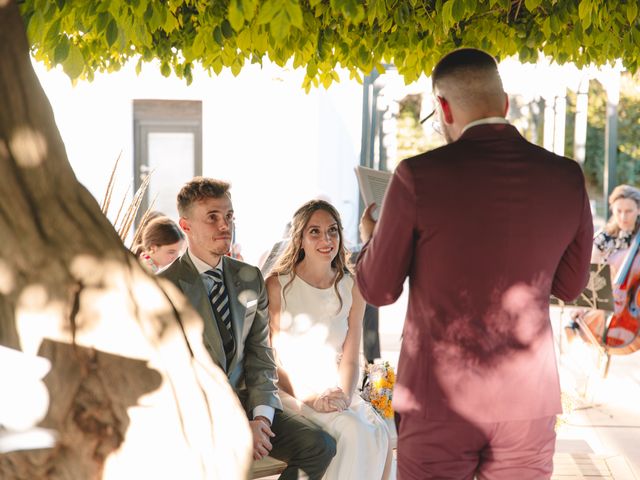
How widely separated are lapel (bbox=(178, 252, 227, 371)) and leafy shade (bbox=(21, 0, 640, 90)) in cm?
105

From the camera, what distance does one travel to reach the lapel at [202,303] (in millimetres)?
3629

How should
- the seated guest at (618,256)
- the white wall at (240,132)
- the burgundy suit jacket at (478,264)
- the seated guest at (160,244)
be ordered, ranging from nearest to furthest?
the burgundy suit jacket at (478,264) → the seated guest at (160,244) → the seated guest at (618,256) → the white wall at (240,132)

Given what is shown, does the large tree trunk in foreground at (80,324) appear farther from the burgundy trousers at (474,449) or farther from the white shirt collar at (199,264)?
the white shirt collar at (199,264)

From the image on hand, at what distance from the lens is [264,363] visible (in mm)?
3902

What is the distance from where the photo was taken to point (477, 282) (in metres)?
2.28

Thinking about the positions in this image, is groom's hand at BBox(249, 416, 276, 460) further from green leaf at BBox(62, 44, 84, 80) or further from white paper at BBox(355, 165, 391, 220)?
green leaf at BBox(62, 44, 84, 80)

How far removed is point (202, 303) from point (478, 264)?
5.56ft

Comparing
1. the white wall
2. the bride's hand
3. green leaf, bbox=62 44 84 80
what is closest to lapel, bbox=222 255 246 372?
the bride's hand

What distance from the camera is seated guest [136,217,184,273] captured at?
5.61 m

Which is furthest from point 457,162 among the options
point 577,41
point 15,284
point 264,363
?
point 577,41

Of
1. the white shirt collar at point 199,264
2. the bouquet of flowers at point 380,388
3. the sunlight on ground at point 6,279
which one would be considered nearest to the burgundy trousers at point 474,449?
the sunlight on ground at point 6,279

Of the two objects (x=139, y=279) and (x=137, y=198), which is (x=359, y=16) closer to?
(x=139, y=279)

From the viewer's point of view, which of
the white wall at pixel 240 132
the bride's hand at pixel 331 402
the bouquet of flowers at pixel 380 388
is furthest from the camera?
the white wall at pixel 240 132

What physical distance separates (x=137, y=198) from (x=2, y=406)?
2.42 meters
